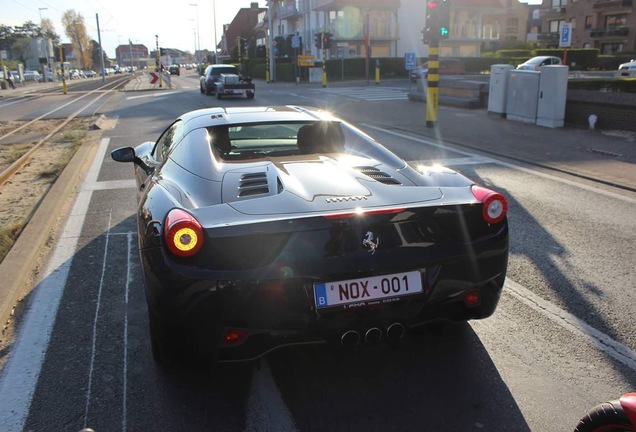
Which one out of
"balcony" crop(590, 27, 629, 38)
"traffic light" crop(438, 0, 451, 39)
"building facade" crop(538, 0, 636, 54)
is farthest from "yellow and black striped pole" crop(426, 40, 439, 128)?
"balcony" crop(590, 27, 629, 38)

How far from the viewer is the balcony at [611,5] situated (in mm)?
58438

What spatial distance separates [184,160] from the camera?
12.1 ft

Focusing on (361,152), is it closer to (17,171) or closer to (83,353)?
(83,353)

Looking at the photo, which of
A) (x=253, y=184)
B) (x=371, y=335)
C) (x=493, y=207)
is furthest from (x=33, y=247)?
A: (x=493, y=207)

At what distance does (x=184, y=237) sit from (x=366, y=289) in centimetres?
91

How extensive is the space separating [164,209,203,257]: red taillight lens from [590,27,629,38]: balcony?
6738 centimetres

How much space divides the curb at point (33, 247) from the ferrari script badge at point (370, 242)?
2.61 meters

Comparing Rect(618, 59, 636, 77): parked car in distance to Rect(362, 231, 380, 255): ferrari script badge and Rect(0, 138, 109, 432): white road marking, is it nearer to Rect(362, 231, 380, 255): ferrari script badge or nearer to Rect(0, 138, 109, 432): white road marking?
Rect(0, 138, 109, 432): white road marking

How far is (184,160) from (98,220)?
3.25 metres

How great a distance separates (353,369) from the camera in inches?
126

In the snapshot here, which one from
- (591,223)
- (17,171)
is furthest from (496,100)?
(17,171)

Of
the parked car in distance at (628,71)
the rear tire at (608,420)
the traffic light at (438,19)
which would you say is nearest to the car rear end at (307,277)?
the rear tire at (608,420)

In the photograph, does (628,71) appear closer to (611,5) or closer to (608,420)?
(608,420)

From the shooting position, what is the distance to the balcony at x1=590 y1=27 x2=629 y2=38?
5853cm
